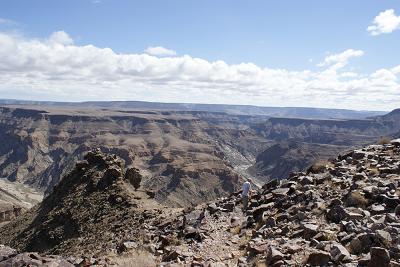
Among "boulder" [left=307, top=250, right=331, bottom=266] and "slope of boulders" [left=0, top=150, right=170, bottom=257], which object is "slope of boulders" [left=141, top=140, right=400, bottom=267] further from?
"slope of boulders" [left=0, top=150, right=170, bottom=257]

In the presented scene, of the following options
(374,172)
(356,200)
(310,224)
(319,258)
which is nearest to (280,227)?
(310,224)

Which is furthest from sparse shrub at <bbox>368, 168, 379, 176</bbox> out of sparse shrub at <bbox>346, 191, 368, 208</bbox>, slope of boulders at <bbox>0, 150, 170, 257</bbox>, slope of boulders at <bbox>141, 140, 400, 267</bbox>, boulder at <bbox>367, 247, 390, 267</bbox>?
slope of boulders at <bbox>0, 150, 170, 257</bbox>

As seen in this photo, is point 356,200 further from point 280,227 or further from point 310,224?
point 280,227

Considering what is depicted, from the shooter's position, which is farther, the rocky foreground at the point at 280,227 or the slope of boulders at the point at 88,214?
the slope of boulders at the point at 88,214

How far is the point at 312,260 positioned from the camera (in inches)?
602

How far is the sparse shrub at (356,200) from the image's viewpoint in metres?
20.7

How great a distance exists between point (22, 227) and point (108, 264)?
3903 cm

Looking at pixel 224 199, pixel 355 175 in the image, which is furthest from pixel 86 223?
pixel 355 175

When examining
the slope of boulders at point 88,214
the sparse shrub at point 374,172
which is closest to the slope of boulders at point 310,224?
the sparse shrub at point 374,172

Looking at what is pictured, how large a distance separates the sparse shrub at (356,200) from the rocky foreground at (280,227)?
4 centimetres

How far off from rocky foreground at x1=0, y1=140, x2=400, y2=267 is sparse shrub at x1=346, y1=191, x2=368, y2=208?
4 centimetres

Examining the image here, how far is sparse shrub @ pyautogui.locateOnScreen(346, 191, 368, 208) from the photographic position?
20703mm

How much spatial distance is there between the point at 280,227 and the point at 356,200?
12.5 feet

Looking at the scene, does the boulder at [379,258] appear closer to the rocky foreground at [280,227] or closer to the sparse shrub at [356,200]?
the rocky foreground at [280,227]
